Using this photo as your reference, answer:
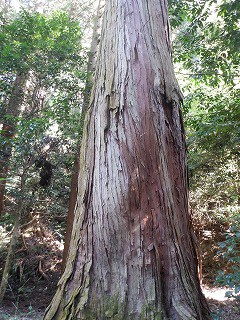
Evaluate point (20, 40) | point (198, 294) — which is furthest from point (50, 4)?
point (198, 294)

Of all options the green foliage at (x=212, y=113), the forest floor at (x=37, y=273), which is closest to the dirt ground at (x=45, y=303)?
the forest floor at (x=37, y=273)

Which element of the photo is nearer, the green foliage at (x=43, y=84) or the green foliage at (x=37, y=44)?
the green foliage at (x=43, y=84)

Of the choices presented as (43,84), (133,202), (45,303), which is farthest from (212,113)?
(45,303)

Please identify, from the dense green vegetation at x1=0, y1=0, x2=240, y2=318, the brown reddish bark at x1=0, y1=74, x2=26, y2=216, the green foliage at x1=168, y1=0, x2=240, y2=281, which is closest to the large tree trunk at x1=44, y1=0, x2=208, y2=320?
the green foliage at x1=168, y1=0, x2=240, y2=281

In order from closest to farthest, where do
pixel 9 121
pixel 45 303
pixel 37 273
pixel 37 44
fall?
1. pixel 37 44
2. pixel 9 121
3. pixel 45 303
4. pixel 37 273

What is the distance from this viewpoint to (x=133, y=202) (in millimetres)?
2199

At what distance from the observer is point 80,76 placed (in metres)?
7.19

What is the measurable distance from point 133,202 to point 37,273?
25.7ft

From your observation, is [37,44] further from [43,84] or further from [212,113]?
[212,113]

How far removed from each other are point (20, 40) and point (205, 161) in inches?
209

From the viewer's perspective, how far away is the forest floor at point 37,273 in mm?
7570

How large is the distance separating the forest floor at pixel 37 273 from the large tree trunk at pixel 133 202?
5.56m

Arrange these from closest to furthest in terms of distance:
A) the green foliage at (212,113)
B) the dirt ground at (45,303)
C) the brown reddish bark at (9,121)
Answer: the green foliage at (212,113)
the dirt ground at (45,303)
the brown reddish bark at (9,121)

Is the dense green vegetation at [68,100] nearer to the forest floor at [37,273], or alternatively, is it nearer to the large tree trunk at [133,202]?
the forest floor at [37,273]
